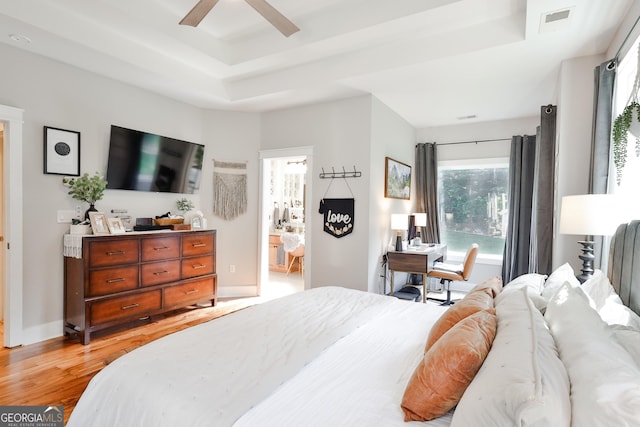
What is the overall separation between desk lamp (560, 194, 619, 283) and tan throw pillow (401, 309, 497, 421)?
1550 mm

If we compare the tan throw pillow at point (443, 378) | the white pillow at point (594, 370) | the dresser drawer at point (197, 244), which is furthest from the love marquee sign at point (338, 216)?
the tan throw pillow at point (443, 378)

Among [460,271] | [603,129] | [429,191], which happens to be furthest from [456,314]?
[429,191]

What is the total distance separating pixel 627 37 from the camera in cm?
217

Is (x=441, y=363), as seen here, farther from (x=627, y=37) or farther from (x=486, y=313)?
(x=627, y=37)

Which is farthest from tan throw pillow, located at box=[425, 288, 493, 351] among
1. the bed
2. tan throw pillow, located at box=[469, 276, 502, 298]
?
tan throw pillow, located at box=[469, 276, 502, 298]

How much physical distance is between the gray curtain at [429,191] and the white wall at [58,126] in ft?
12.2

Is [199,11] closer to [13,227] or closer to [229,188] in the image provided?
[13,227]

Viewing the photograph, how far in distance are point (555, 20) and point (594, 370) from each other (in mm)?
2561

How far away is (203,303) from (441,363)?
12.5 ft

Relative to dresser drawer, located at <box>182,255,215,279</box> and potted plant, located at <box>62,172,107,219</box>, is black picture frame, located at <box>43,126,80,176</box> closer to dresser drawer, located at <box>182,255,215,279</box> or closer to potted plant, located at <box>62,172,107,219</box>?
potted plant, located at <box>62,172,107,219</box>

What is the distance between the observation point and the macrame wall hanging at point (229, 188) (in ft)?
15.1

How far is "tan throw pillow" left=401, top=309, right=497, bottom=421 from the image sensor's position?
1039 mm

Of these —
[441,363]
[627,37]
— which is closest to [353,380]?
[441,363]

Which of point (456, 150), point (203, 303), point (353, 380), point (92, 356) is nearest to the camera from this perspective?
point (353, 380)
